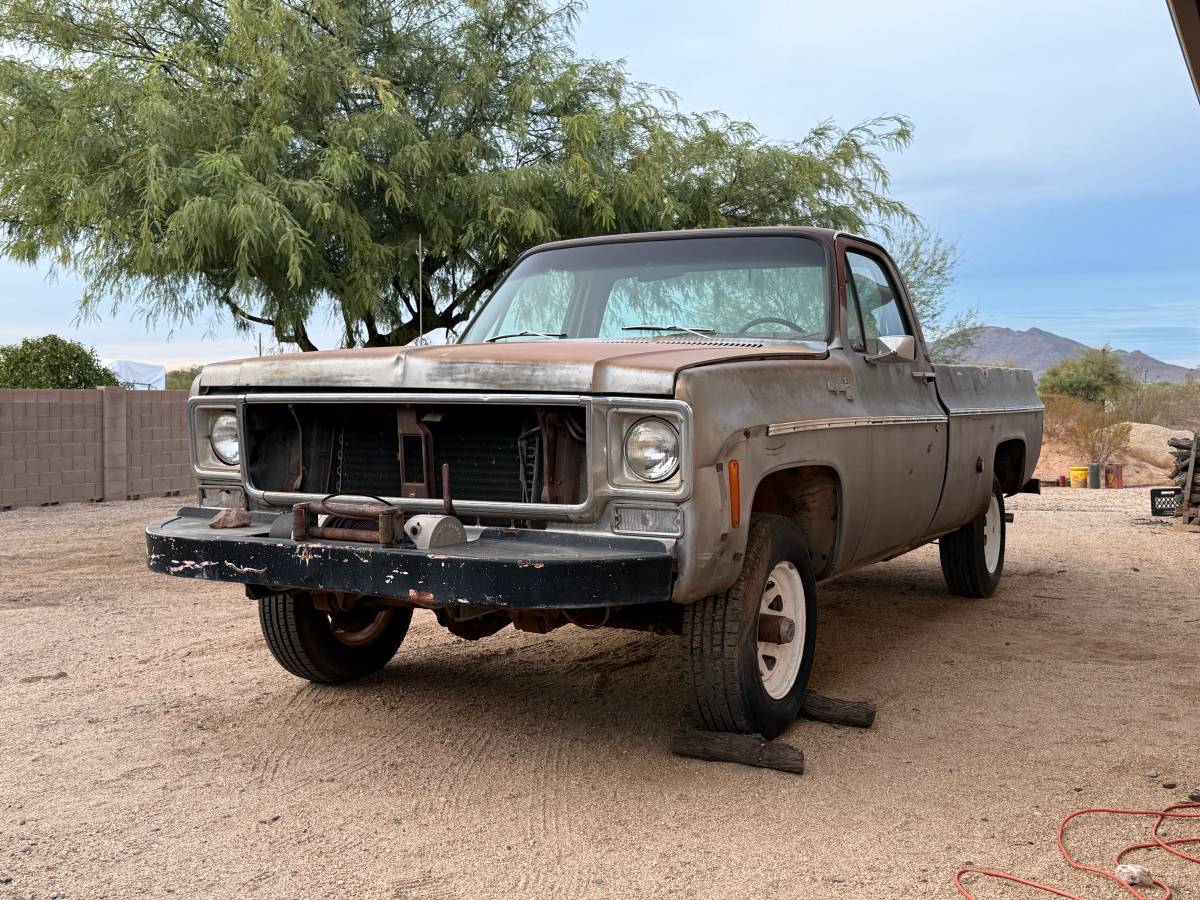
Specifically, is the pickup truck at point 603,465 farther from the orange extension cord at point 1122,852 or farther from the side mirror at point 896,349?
the orange extension cord at point 1122,852

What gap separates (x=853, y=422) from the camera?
4.71 metres

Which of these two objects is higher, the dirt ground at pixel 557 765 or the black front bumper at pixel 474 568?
the black front bumper at pixel 474 568

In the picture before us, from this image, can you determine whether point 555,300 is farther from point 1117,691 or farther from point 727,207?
point 727,207

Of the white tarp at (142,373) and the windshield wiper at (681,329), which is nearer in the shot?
the windshield wiper at (681,329)

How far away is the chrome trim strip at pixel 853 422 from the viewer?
161 inches

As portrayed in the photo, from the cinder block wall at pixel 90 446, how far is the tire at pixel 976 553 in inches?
451

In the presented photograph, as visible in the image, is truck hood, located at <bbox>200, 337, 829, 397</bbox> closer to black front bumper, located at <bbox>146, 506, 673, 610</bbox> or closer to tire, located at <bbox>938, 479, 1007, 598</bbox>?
black front bumper, located at <bbox>146, 506, 673, 610</bbox>

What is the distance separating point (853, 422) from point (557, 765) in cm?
181

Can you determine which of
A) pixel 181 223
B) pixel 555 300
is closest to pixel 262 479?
pixel 555 300

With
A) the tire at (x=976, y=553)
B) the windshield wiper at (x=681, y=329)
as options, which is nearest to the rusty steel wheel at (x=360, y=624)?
the windshield wiper at (x=681, y=329)

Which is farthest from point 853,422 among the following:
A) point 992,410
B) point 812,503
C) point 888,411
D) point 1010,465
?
point 1010,465

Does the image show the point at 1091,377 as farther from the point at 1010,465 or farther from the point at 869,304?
the point at 869,304

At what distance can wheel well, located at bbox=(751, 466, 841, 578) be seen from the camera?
14.8 ft

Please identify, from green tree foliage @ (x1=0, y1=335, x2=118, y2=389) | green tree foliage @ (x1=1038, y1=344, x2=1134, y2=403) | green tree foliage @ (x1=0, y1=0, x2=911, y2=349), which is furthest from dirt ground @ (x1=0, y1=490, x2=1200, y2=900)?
green tree foliage @ (x1=1038, y1=344, x2=1134, y2=403)
